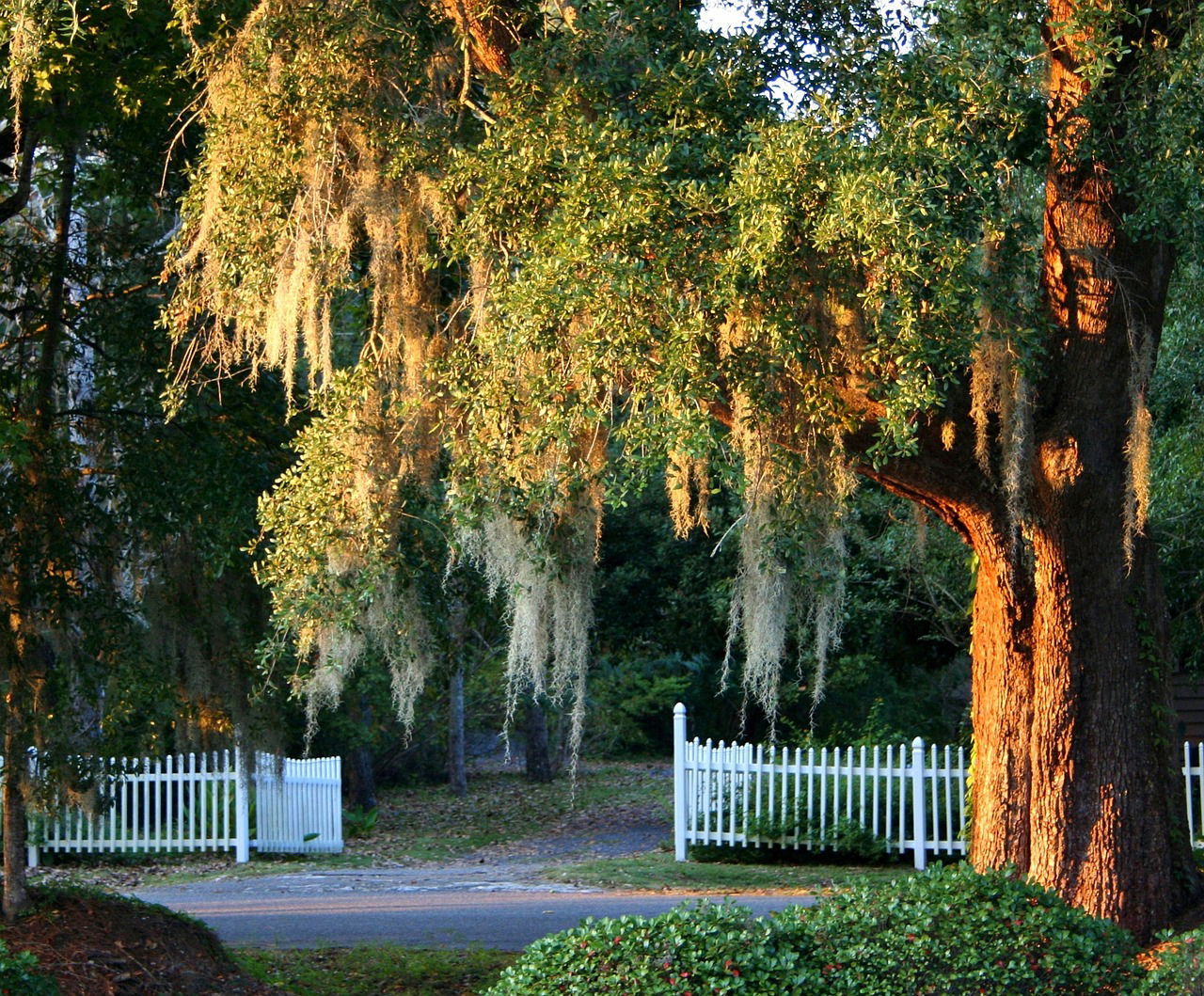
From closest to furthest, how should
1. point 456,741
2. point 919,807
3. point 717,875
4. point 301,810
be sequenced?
point 717,875 → point 919,807 → point 301,810 → point 456,741

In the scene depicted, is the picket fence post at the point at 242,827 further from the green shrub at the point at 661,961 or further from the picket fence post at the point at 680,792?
the green shrub at the point at 661,961

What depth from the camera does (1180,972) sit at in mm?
5262

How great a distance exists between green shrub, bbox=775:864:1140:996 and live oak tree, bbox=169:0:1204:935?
916 millimetres

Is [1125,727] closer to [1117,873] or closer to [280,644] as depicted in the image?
[1117,873]

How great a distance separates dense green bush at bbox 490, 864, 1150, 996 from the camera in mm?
5164

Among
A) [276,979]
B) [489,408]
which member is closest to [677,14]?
[489,408]

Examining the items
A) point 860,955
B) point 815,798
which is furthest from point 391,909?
point 860,955

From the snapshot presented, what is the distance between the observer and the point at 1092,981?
5348mm

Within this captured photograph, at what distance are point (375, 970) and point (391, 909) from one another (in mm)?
2402

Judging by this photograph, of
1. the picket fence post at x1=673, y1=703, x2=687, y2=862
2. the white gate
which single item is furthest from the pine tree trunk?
the picket fence post at x1=673, y1=703, x2=687, y2=862

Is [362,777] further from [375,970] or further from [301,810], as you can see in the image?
[375,970]

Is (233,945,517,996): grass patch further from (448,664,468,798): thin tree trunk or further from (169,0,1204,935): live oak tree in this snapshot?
(448,664,468,798): thin tree trunk

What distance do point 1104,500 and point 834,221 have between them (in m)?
2.36

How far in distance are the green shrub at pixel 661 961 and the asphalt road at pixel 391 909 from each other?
3.41m
